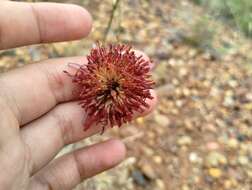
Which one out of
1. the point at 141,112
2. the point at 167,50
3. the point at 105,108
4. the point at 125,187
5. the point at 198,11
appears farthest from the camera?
the point at 198,11

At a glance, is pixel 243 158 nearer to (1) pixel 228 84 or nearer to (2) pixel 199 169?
(2) pixel 199 169

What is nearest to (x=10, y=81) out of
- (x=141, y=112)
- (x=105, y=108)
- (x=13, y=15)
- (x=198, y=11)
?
(x=13, y=15)

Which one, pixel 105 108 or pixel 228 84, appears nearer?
pixel 105 108

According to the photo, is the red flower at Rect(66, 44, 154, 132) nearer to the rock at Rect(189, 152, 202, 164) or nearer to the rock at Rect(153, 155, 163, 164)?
the rock at Rect(153, 155, 163, 164)

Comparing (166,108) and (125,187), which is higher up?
(166,108)

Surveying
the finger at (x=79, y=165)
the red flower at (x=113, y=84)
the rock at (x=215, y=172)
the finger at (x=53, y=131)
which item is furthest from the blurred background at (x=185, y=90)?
the red flower at (x=113, y=84)

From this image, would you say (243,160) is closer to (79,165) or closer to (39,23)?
(79,165)

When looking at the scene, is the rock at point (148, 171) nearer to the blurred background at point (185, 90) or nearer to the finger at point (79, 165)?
the blurred background at point (185, 90)
